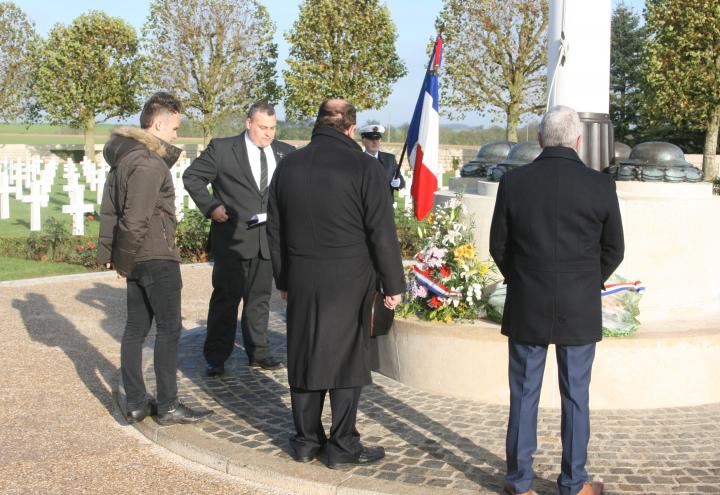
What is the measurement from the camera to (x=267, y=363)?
625 centimetres

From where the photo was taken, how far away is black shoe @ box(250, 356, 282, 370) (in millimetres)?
6258

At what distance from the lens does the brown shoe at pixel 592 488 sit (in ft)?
12.3

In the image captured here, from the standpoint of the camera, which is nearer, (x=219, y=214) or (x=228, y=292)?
(x=219, y=214)

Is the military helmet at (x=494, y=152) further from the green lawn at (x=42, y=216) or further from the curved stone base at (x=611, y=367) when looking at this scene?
the green lawn at (x=42, y=216)

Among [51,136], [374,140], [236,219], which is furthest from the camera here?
[51,136]

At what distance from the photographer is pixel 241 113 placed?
40.5 meters

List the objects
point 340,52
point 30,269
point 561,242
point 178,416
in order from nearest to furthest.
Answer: point 561,242
point 178,416
point 30,269
point 340,52

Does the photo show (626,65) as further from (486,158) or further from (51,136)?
(51,136)

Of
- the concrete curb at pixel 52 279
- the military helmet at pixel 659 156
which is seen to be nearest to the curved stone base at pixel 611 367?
the military helmet at pixel 659 156

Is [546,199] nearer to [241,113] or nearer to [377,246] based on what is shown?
[377,246]

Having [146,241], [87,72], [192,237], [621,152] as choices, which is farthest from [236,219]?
[87,72]

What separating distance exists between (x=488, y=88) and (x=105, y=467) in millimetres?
33010

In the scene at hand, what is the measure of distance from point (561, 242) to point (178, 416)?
2.57 meters

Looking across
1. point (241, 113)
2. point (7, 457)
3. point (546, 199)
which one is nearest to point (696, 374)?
point (546, 199)
